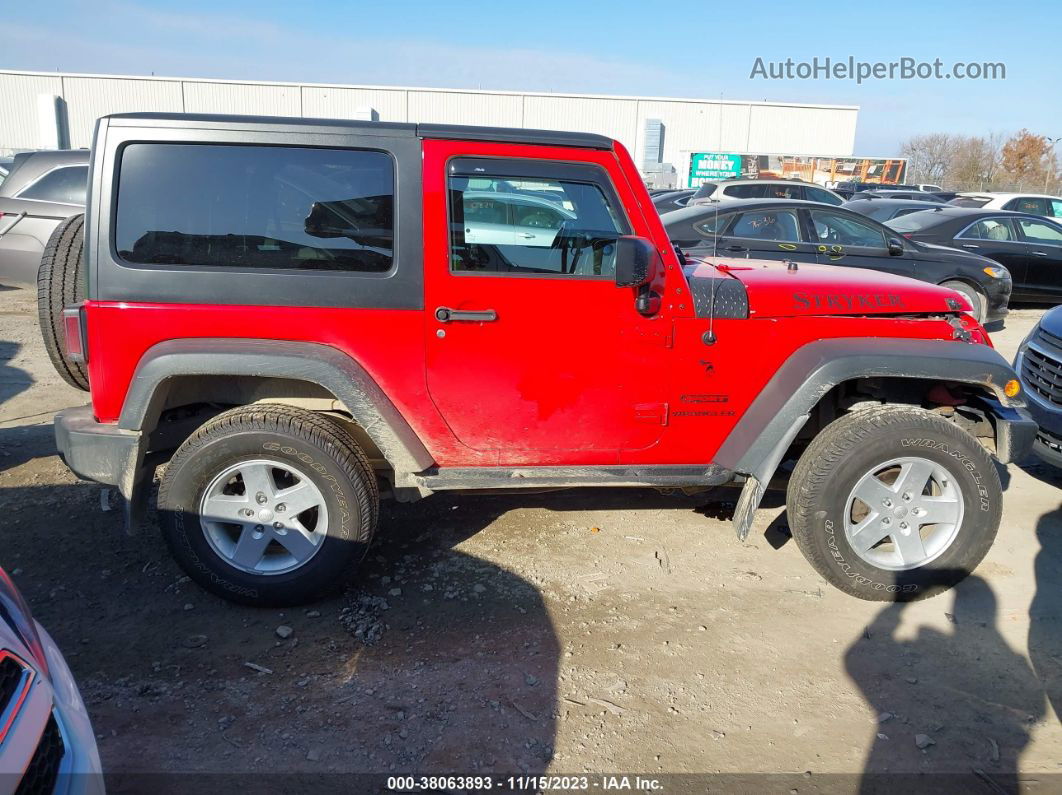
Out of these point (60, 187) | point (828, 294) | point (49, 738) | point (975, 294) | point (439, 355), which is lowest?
point (49, 738)

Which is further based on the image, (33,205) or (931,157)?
(931,157)

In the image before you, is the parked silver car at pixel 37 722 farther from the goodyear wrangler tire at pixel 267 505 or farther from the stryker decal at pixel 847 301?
the stryker decal at pixel 847 301

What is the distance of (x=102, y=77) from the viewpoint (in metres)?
39.8

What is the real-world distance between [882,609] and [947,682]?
1.81ft

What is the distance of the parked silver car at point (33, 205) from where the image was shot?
848cm

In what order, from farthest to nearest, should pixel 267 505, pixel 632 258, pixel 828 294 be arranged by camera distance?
pixel 828 294 → pixel 267 505 → pixel 632 258

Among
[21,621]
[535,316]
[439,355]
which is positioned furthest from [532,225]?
[21,621]

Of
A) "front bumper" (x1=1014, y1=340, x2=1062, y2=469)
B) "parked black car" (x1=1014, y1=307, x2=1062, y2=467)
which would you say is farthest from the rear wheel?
"front bumper" (x1=1014, y1=340, x2=1062, y2=469)

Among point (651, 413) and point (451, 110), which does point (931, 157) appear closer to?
point (451, 110)

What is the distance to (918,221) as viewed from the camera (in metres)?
11.5

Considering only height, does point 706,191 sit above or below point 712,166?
below

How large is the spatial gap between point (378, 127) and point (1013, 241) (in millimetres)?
10778

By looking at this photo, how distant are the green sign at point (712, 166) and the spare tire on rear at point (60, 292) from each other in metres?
31.2

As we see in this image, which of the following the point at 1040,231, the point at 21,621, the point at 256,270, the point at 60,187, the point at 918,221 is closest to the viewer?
the point at 21,621
